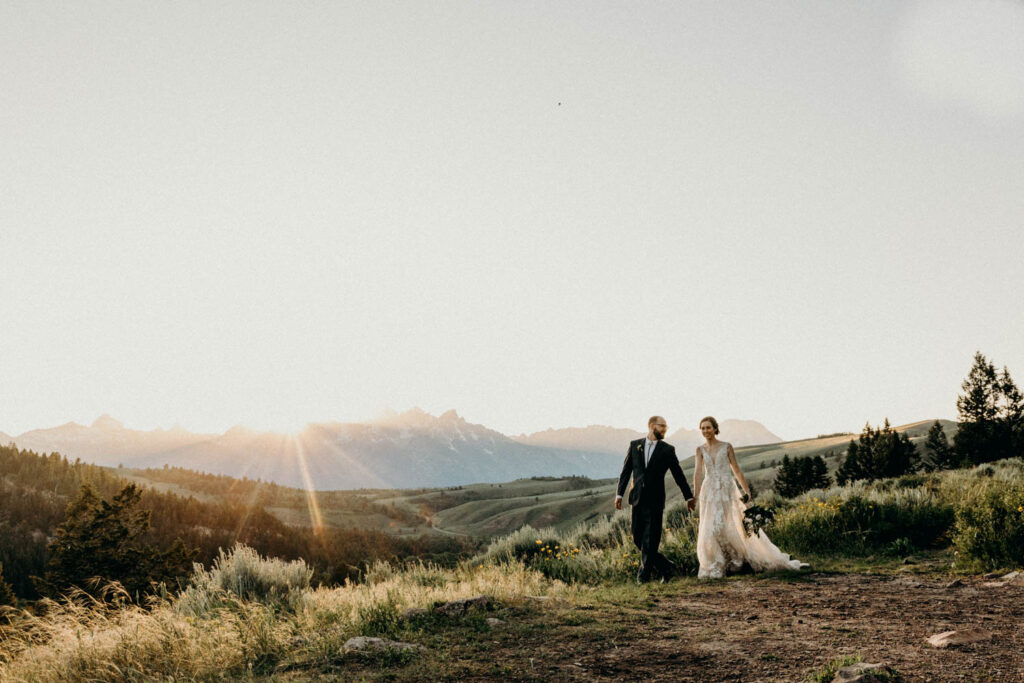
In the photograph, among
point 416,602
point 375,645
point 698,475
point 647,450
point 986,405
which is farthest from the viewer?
point 986,405

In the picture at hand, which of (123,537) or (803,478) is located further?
(803,478)

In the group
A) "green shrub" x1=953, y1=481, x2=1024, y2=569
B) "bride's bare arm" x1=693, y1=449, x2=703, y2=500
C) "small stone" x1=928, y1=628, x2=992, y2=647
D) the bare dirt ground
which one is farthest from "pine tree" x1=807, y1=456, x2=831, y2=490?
"small stone" x1=928, y1=628, x2=992, y2=647

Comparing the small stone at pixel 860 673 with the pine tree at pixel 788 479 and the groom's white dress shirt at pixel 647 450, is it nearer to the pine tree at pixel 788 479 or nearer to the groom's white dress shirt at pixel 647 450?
the groom's white dress shirt at pixel 647 450

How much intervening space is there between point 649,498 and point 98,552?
35.4 ft

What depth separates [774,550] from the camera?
950 centimetres

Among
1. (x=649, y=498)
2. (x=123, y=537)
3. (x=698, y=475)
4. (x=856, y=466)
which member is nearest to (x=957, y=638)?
(x=649, y=498)

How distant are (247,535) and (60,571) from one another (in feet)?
45.4

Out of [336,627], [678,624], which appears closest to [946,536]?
[678,624]

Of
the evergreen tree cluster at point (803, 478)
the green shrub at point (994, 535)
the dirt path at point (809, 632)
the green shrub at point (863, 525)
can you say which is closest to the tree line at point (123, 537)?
the dirt path at point (809, 632)

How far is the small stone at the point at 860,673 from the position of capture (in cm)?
381

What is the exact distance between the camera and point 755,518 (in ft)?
30.3

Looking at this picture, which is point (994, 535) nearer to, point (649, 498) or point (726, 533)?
point (726, 533)

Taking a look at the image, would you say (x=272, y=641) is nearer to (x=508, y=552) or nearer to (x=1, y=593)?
(x=508, y=552)

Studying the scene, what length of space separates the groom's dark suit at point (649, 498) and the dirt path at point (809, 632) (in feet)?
3.34
